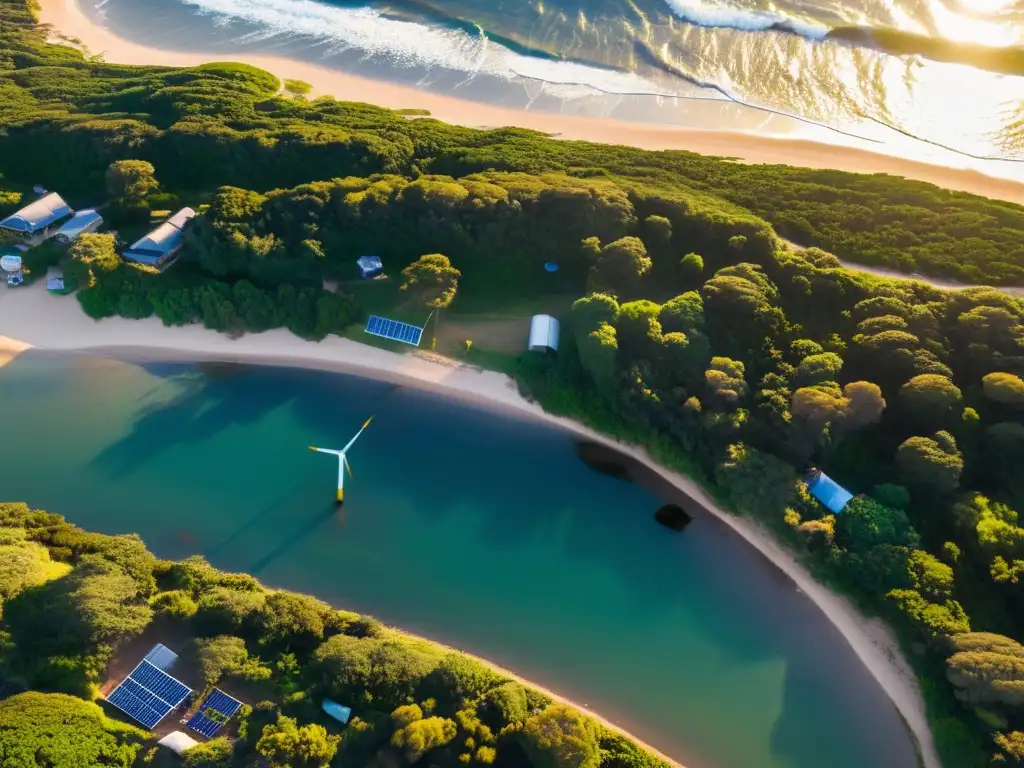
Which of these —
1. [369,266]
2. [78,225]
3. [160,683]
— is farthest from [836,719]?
[78,225]

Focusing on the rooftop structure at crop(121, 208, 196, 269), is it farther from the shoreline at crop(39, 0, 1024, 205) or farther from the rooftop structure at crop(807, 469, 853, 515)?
the rooftop structure at crop(807, 469, 853, 515)

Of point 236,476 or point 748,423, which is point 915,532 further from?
point 236,476

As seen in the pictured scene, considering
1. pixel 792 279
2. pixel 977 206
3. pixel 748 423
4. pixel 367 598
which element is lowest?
pixel 367 598

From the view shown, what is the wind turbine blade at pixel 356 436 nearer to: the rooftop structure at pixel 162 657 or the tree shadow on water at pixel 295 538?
the tree shadow on water at pixel 295 538

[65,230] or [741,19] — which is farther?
[741,19]

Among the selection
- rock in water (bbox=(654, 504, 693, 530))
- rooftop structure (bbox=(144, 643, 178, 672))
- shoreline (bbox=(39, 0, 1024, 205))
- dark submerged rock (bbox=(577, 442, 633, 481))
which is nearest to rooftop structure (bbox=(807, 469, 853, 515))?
rock in water (bbox=(654, 504, 693, 530))

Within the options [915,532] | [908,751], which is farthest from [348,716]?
[915,532]

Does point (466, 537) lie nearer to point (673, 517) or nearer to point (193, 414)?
point (673, 517)
